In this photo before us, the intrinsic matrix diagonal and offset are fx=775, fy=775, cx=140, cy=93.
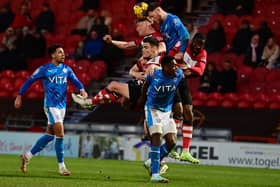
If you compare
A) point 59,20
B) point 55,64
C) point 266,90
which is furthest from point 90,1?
point 55,64

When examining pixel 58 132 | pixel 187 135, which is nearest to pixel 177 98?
pixel 187 135

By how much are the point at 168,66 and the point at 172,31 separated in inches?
68.1

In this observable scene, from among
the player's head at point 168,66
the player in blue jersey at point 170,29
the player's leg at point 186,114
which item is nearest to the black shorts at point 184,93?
the player's leg at point 186,114

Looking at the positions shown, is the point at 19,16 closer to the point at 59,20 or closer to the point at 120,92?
the point at 59,20

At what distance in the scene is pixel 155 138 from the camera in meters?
12.6

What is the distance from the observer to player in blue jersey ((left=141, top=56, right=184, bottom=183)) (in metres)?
12.6

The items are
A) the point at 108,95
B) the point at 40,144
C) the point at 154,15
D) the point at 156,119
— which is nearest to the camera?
the point at 156,119

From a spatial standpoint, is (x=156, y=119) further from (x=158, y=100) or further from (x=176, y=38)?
(x=176, y=38)

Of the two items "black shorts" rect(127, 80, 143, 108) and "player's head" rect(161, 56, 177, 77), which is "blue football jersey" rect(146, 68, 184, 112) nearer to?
"player's head" rect(161, 56, 177, 77)

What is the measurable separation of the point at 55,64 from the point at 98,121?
996cm

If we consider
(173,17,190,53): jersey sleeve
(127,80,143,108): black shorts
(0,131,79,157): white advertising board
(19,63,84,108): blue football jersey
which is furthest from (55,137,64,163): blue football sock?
(0,131,79,157): white advertising board

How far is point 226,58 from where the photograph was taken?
25.6 meters

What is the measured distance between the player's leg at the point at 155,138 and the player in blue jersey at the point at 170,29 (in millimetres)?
1641

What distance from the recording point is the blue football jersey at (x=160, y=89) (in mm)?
12766
